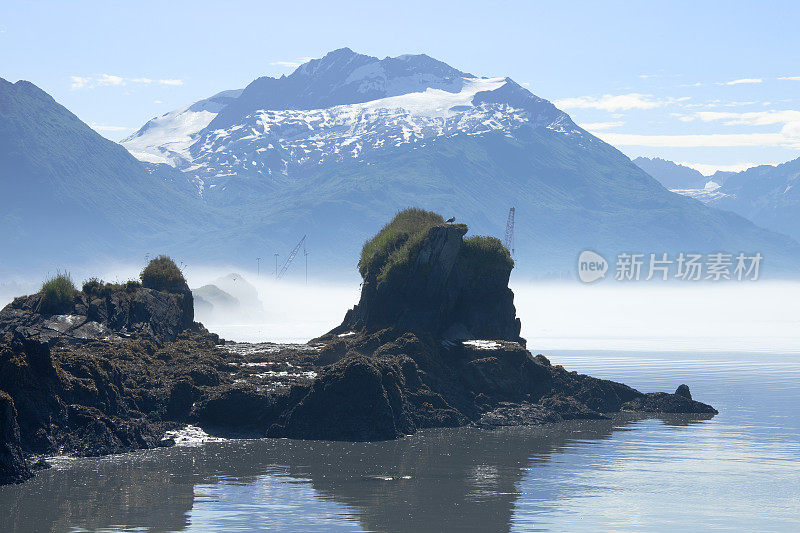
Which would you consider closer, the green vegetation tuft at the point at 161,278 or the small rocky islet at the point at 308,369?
the small rocky islet at the point at 308,369

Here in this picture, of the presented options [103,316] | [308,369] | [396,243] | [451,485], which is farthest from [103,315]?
[451,485]

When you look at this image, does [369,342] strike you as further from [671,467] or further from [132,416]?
[671,467]

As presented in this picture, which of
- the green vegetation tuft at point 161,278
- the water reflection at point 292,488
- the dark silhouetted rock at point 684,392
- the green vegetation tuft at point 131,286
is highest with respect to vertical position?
the green vegetation tuft at point 161,278

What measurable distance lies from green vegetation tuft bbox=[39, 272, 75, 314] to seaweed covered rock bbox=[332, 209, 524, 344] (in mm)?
21090

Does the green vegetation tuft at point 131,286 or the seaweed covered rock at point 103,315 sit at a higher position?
the green vegetation tuft at point 131,286

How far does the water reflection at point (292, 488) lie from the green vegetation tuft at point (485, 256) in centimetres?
2028

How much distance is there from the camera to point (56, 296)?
76.8 m

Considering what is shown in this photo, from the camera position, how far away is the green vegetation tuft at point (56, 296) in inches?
3014

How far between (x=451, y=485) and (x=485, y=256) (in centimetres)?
3451

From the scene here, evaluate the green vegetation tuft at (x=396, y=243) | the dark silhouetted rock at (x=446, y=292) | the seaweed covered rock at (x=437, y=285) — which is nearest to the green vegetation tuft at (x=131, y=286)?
the seaweed covered rock at (x=437, y=285)

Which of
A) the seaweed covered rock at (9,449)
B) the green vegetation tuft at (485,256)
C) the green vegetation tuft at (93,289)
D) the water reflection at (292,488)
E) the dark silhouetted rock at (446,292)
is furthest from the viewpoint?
the green vegetation tuft at (485,256)

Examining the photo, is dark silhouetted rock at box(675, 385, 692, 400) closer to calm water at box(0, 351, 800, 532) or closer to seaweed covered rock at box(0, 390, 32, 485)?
calm water at box(0, 351, 800, 532)

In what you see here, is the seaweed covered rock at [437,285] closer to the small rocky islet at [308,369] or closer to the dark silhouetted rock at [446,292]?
the dark silhouetted rock at [446,292]

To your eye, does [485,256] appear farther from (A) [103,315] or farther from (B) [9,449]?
(B) [9,449]
